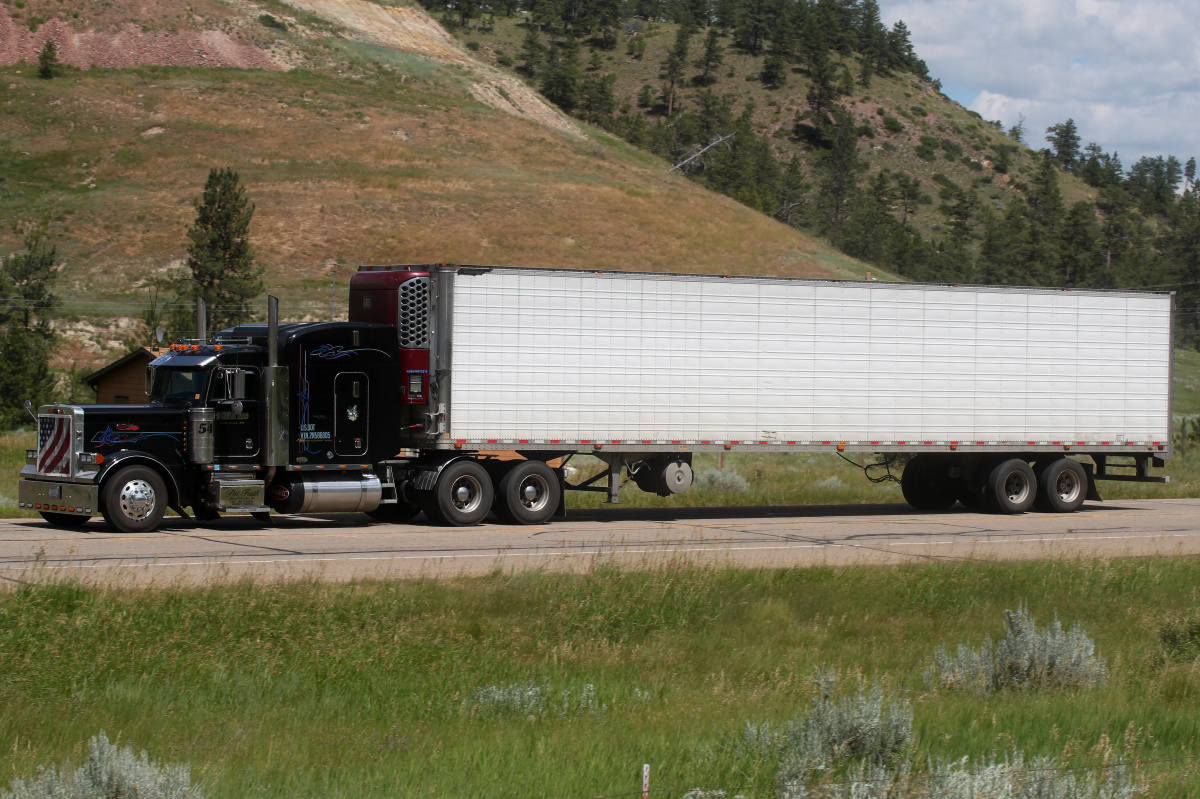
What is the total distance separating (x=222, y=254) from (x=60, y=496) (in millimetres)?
37123

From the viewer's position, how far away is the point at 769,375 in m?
21.0

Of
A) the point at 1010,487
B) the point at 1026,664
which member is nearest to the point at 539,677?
the point at 1026,664

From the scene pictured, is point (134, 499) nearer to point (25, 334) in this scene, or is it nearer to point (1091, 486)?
point (1091, 486)

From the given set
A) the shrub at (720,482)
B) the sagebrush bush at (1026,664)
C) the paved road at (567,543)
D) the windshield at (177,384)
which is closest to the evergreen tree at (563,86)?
the shrub at (720,482)

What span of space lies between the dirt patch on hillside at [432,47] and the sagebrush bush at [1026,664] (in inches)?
4335

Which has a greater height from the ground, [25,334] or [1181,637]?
[25,334]

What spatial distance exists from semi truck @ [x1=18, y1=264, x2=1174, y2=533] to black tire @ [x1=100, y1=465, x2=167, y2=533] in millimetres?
31

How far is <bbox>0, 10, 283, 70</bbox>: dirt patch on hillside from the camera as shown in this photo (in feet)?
333

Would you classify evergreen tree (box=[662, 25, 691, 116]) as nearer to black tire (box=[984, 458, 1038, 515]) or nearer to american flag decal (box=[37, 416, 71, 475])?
black tire (box=[984, 458, 1038, 515])

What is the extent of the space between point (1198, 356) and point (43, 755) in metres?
99.6

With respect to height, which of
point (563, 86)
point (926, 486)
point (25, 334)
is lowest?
point (926, 486)

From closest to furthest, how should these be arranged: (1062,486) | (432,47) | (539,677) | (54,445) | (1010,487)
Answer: (539,677)
(54,445)
(1010,487)
(1062,486)
(432,47)

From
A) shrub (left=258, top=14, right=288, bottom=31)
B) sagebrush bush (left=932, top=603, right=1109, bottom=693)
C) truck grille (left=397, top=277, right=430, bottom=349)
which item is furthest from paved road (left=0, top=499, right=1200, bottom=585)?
shrub (left=258, top=14, right=288, bottom=31)

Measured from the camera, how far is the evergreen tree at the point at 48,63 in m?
97.0
